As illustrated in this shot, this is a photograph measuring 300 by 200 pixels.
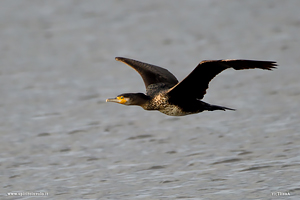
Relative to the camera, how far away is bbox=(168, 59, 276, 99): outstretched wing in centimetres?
774

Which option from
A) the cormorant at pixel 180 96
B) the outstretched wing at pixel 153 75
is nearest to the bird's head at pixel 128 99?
the cormorant at pixel 180 96

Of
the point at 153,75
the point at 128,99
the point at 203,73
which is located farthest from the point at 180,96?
the point at 153,75

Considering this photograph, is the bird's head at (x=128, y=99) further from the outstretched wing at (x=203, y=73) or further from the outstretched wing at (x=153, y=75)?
the outstretched wing at (x=153, y=75)

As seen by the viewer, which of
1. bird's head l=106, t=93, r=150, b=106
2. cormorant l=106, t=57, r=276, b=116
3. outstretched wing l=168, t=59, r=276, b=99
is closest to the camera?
outstretched wing l=168, t=59, r=276, b=99

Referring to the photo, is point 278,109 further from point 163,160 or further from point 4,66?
point 4,66

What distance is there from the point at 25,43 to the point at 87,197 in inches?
350

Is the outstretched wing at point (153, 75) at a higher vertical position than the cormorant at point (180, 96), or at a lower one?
higher

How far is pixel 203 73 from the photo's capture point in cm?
847

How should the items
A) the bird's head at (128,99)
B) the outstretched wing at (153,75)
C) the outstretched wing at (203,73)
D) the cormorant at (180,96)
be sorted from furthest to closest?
1. the outstretched wing at (153,75)
2. the bird's head at (128,99)
3. the cormorant at (180,96)
4. the outstretched wing at (203,73)

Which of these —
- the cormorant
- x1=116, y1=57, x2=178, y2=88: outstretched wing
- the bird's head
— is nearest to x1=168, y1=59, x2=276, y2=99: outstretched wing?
the cormorant

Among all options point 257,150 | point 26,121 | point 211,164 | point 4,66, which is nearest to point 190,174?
point 211,164

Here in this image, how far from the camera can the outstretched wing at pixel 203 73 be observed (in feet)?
25.4

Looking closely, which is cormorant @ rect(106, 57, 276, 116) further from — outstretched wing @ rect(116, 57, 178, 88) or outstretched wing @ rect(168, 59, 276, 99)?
outstretched wing @ rect(116, 57, 178, 88)

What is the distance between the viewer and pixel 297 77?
15.3 meters
